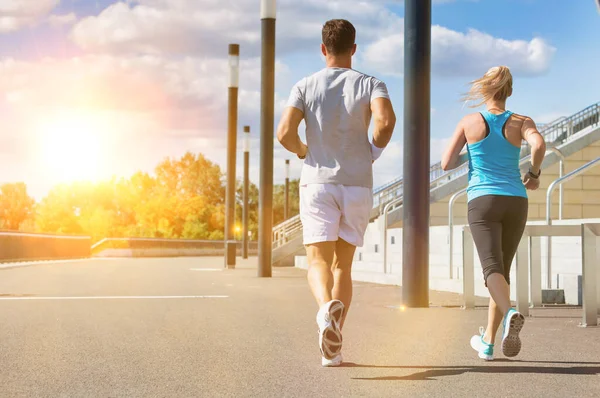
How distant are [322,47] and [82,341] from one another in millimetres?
3051

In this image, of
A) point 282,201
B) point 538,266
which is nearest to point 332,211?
point 538,266

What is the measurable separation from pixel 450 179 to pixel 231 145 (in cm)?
697

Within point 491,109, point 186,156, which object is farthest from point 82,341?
point 186,156

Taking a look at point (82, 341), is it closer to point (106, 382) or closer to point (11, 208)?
point (106, 382)

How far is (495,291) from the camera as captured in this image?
20.3ft

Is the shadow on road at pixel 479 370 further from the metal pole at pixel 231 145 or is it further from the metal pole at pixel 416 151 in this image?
the metal pole at pixel 231 145

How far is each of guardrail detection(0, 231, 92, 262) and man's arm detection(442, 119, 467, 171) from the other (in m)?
25.0

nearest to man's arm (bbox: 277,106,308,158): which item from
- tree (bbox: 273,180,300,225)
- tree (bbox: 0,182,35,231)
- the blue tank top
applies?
the blue tank top

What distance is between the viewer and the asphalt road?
5395mm

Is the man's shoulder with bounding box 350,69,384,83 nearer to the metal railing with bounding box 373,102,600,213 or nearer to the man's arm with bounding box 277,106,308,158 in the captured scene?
the man's arm with bounding box 277,106,308,158

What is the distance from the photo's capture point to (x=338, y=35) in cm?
623

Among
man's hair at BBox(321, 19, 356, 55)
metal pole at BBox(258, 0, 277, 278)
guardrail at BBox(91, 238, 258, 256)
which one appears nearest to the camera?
man's hair at BBox(321, 19, 356, 55)

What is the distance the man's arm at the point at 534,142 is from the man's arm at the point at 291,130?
144 cm

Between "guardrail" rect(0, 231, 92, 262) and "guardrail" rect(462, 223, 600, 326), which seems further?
"guardrail" rect(0, 231, 92, 262)
